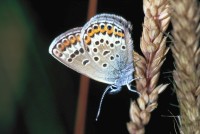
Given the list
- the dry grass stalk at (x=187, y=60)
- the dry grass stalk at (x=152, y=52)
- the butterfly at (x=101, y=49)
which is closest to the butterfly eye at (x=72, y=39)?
the butterfly at (x=101, y=49)

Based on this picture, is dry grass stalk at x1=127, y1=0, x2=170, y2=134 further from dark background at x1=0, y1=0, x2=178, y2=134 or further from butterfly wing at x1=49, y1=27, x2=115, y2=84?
dark background at x1=0, y1=0, x2=178, y2=134

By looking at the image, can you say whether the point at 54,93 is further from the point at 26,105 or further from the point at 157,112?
the point at 157,112

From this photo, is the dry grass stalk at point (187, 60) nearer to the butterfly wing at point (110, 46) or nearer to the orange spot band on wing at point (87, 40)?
the butterfly wing at point (110, 46)

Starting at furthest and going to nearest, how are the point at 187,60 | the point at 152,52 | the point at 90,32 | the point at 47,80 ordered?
the point at 47,80, the point at 90,32, the point at 152,52, the point at 187,60

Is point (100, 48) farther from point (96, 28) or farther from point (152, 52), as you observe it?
point (152, 52)

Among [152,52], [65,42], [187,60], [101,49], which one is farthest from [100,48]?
[187,60]
